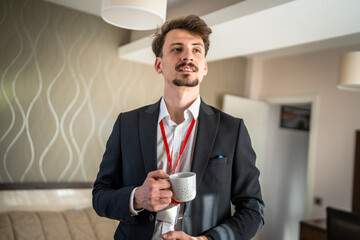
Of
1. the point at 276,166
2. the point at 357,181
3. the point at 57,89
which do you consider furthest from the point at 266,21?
the point at 276,166

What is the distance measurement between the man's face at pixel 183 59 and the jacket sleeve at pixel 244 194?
0.27 meters

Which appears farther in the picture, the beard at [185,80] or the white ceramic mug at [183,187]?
the beard at [185,80]

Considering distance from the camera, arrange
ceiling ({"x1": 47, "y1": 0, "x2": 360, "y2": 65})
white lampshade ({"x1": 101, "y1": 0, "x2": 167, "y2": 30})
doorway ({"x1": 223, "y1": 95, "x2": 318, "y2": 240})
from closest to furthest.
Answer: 1. white lampshade ({"x1": 101, "y1": 0, "x2": 167, "y2": 30})
2. ceiling ({"x1": 47, "y1": 0, "x2": 360, "y2": 65})
3. doorway ({"x1": 223, "y1": 95, "x2": 318, "y2": 240})

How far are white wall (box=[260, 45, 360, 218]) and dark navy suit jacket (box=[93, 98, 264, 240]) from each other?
3.21 metres

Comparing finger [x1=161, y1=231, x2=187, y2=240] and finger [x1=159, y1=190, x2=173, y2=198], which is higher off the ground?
finger [x1=159, y1=190, x2=173, y2=198]

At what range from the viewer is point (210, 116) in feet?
4.02

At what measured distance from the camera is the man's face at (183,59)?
3.75 ft

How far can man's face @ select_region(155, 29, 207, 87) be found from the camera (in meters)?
1.14

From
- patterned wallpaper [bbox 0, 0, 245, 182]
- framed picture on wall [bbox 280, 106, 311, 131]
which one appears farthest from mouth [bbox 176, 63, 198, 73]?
framed picture on wall [bbox 280, 106, 311, 131]

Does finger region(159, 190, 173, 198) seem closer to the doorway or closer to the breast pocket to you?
the breast pocket

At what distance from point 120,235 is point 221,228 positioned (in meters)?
0.38

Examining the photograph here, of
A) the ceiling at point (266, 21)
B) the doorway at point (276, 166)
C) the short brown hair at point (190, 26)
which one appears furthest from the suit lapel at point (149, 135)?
the doorway at point (276, 166)

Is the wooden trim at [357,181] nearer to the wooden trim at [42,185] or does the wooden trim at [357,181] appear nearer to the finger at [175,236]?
the wooden trim at [42,185]

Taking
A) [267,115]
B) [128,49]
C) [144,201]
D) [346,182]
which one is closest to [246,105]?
[267,115]
